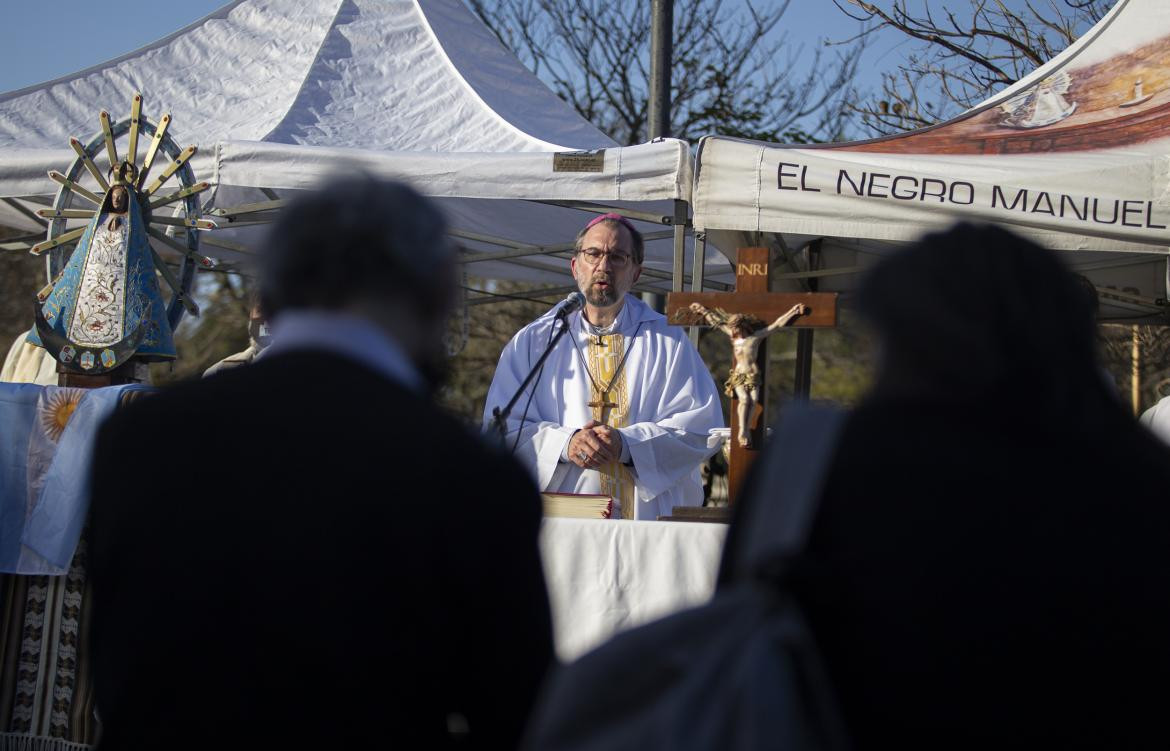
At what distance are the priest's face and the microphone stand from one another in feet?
0.63

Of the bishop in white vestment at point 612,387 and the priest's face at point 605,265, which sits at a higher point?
the priest's face at point 605,265

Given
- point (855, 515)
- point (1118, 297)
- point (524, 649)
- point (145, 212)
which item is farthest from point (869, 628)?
point (1118, 297)

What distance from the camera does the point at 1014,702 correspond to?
1.37m

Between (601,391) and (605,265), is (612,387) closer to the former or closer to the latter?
(601,391)

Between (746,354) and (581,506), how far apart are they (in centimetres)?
76

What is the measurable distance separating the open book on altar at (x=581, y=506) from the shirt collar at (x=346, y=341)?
2.49m

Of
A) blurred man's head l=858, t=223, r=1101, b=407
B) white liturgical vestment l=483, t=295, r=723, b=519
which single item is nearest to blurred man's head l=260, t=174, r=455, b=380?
blurred man's head l=858, t=223, r=1101, b=407

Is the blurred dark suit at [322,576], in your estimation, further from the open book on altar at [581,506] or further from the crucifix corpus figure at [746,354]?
the crucifix corpus figure at [746,354]

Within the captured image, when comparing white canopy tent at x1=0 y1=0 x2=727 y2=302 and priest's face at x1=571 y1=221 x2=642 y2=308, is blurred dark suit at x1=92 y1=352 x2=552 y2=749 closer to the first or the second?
priest's face at x1=571 y1=221 x2=642 y2=308

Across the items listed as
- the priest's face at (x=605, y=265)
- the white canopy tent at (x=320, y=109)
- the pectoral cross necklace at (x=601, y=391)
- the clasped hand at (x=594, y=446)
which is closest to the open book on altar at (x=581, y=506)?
the clasped hand at (x=594, y=446)

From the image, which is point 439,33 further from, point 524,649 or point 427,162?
point 524,649

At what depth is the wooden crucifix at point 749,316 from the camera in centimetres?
423

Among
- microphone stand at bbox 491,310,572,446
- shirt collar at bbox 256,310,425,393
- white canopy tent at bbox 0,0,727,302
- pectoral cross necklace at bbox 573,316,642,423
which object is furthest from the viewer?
white canopy tent at bbox 0,0,727,302

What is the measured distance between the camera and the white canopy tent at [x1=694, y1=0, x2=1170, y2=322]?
15.1 ft
